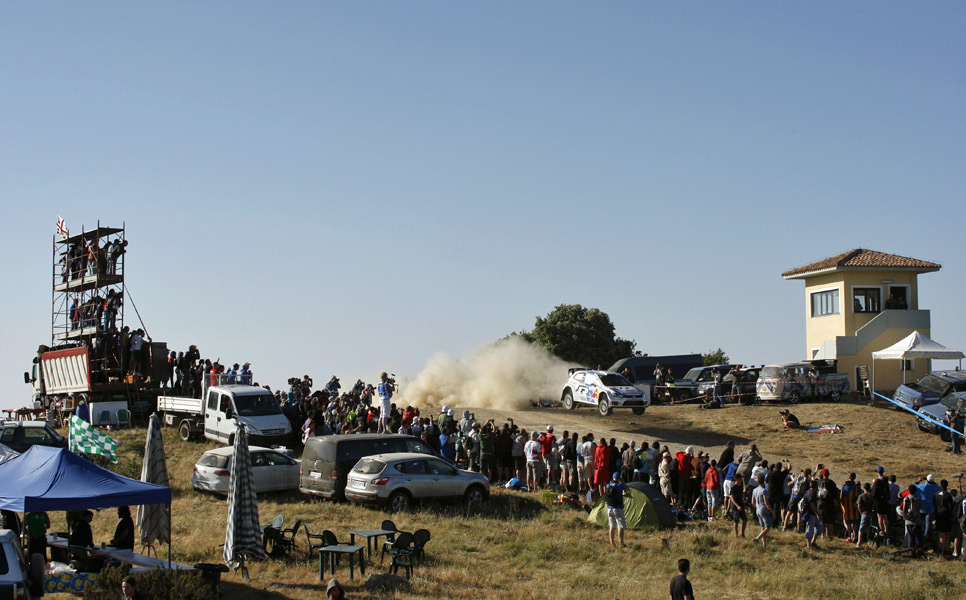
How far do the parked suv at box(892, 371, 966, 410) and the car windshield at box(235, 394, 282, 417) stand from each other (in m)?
23.1

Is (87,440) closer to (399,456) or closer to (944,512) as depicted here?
(399,456)

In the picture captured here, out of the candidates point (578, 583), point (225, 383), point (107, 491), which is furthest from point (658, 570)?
point (225, 383)

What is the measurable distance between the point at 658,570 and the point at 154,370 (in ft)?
74.6

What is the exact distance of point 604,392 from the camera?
32969mm

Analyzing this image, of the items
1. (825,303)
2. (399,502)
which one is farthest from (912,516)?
(825,303)

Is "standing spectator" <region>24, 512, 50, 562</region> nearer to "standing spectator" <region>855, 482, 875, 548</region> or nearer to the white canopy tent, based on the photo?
"standing spectator" <region>855, 482, 875, 548</region>

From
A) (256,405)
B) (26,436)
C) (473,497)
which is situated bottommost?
(473,497)

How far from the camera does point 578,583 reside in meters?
14.5

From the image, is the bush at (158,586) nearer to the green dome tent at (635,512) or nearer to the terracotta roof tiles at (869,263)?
the green dome tent at (635,512)

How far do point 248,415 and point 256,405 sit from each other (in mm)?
458

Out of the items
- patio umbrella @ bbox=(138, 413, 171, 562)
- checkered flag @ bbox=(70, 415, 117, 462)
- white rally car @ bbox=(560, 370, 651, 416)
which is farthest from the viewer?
white rally car @ bbox=(560, 370, 651, 416)

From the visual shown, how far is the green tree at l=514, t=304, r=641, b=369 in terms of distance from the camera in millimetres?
65438

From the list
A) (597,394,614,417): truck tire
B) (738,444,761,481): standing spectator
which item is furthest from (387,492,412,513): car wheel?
(597,394,614,417): truck tire

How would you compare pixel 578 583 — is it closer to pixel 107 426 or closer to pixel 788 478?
pixel 788 478
